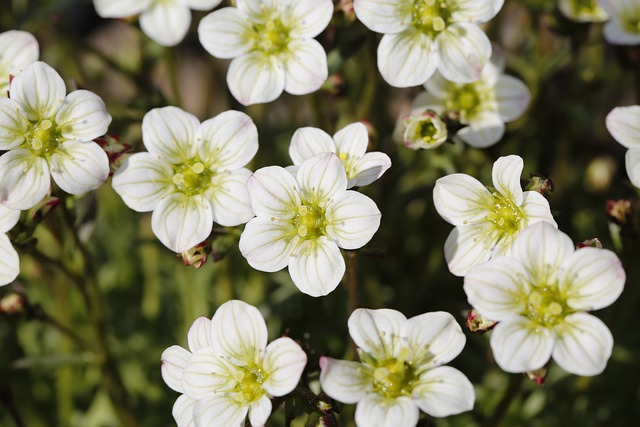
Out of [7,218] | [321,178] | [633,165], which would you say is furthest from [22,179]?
[633,165]

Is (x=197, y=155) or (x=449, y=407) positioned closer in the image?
(x=449, y=407)

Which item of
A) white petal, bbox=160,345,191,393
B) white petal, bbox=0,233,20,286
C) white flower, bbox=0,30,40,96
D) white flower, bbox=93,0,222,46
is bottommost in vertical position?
white petal, bbox=160,345,191,393

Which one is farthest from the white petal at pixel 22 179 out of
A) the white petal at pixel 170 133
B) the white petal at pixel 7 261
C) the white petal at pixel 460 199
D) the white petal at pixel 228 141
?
the white petal at pixel 460 199

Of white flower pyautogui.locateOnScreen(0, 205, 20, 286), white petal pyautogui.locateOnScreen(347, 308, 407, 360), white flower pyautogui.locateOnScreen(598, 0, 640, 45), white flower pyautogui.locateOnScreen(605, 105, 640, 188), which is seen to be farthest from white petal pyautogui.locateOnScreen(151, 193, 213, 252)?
white flower pyautogui.locateOnScreen(598, 0, 640, 45)

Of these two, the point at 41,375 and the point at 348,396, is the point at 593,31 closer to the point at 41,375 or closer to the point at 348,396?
the point at 348,396

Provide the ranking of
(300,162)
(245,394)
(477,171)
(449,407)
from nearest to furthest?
1. (449,407)
2. (245,394)
3. (300,162)
4. (477,171)

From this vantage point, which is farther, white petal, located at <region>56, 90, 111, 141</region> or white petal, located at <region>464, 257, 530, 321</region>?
white petal, located at <region>56, 90, 111, 141</region>

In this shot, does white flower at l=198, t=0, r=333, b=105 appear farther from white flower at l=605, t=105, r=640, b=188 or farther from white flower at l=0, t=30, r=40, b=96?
white flower at l=605, t=105, r=640, b=188

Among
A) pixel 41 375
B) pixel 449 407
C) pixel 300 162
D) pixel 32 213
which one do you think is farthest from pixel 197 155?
pixel 41 375
